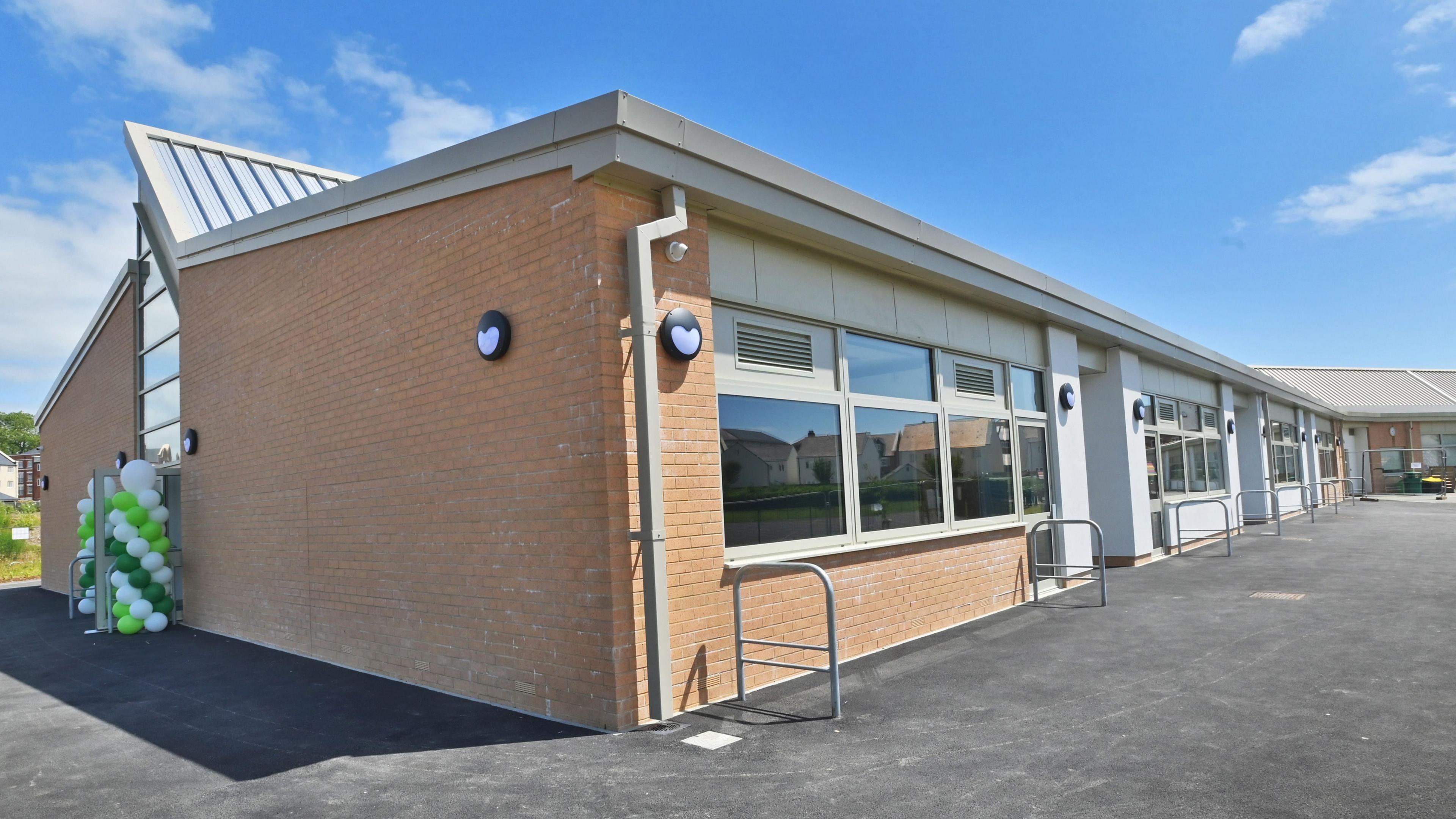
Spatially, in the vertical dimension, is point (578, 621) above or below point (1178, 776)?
above

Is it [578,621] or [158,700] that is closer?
[578,621]

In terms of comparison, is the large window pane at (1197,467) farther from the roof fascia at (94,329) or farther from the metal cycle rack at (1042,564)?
the roof fascia at (94,329)

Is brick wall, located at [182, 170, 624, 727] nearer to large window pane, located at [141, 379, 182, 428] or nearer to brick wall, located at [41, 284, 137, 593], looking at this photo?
large window pane, located at [141, 379, 182, 428]

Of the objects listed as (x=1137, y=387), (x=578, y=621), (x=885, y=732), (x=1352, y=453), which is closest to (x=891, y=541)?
(x=885, y=732)

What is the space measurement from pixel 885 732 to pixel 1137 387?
10015 millimetres

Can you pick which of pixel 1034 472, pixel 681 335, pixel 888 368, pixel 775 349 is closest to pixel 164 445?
pixel 775 349

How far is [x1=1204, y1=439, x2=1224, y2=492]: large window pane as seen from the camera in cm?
1634

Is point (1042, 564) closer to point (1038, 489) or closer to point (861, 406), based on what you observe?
point (1038, 489)

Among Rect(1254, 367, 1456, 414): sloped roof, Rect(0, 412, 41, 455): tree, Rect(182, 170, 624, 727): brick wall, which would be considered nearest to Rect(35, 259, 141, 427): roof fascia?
Rect(182, 170, 624, 727): brick wall

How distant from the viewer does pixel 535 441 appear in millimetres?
5641

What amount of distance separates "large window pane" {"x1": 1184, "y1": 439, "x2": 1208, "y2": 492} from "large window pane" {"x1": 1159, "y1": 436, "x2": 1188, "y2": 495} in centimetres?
29

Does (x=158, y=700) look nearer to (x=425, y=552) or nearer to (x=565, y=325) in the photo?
(x=425, y=552)

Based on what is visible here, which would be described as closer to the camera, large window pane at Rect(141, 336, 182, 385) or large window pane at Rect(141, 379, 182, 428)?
large window pane at Rect(141, 379, 182, 428)

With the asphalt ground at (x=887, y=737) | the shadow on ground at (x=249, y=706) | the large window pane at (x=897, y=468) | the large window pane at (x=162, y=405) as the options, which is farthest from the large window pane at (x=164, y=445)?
the large window pane at (x=897, y=468)
